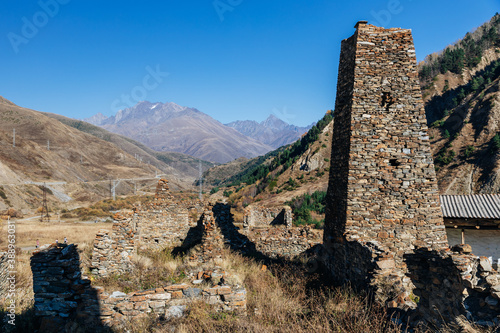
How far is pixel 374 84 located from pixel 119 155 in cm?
12627

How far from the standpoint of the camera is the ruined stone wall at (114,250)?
29.2 feet

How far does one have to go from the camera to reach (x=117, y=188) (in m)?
76.7

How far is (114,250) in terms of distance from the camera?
9.23 m

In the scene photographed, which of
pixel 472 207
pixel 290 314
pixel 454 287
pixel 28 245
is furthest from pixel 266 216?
pixel 454 287

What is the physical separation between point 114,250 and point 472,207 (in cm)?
1708

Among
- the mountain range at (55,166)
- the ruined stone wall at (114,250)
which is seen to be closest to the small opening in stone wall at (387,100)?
the ruined stone wall at (114,250)

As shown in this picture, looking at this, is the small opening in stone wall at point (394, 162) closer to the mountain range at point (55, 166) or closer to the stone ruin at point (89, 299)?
the stone ruin at point (89, 299)

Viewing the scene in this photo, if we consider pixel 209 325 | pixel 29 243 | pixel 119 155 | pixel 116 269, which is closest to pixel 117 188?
pixel 119 155

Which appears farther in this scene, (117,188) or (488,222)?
(117,188)

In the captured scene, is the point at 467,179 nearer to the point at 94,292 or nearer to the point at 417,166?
the point at 417,166

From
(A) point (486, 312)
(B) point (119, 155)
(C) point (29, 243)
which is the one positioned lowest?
(C) point (29, 243)

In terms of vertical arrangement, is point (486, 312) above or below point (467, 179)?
below

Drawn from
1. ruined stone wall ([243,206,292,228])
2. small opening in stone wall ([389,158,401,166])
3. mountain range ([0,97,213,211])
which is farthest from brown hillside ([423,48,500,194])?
mountain range ([0,97,213,211])

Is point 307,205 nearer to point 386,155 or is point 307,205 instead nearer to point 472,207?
point 472,207
